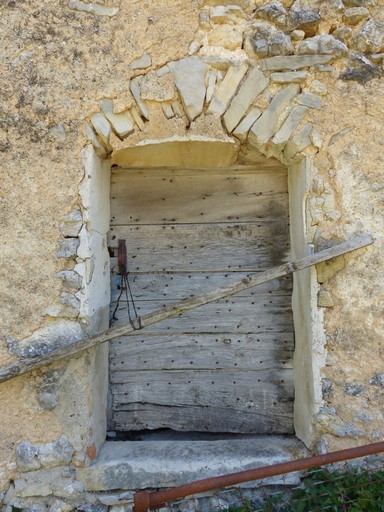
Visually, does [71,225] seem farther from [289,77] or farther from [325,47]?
[325,47]

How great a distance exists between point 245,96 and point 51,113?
99 centimetres

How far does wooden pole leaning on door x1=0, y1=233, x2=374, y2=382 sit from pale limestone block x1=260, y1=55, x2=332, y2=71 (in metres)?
0.91

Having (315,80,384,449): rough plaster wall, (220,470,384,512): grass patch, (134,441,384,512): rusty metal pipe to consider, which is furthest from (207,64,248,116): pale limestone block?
(220,470,384,512): grass patch

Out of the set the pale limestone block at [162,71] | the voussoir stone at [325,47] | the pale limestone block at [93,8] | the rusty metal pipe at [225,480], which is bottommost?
the rusty metal pipe at [225,480]

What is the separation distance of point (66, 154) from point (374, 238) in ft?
5.27

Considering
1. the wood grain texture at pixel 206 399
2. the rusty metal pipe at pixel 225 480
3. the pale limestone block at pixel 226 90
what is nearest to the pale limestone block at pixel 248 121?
the pale limestone block at pixel 226 90

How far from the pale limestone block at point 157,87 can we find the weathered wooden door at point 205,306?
0.57 metres

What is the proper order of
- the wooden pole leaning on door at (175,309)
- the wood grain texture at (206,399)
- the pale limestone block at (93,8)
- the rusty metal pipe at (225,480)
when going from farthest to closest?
the wood grain texture at (206,399) → the pale limestone block at (93,8) → the wooden pole leaning on door at (175,309) → the rusty metal pipe at (225,480)

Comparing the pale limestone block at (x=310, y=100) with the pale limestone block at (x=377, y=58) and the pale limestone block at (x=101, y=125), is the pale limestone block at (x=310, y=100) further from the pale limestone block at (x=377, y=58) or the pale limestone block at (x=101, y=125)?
the pale limestone block at (x=101, y=125)

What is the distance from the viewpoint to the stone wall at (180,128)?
2.33m

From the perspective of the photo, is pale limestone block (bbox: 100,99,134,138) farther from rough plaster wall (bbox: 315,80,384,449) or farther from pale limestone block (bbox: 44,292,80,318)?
rough plaster wall (bbox: 315,80,384,449)

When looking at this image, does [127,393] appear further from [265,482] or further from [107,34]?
[107,34]

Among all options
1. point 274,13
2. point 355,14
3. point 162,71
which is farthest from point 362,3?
point 162,71

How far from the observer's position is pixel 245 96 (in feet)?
7.87
